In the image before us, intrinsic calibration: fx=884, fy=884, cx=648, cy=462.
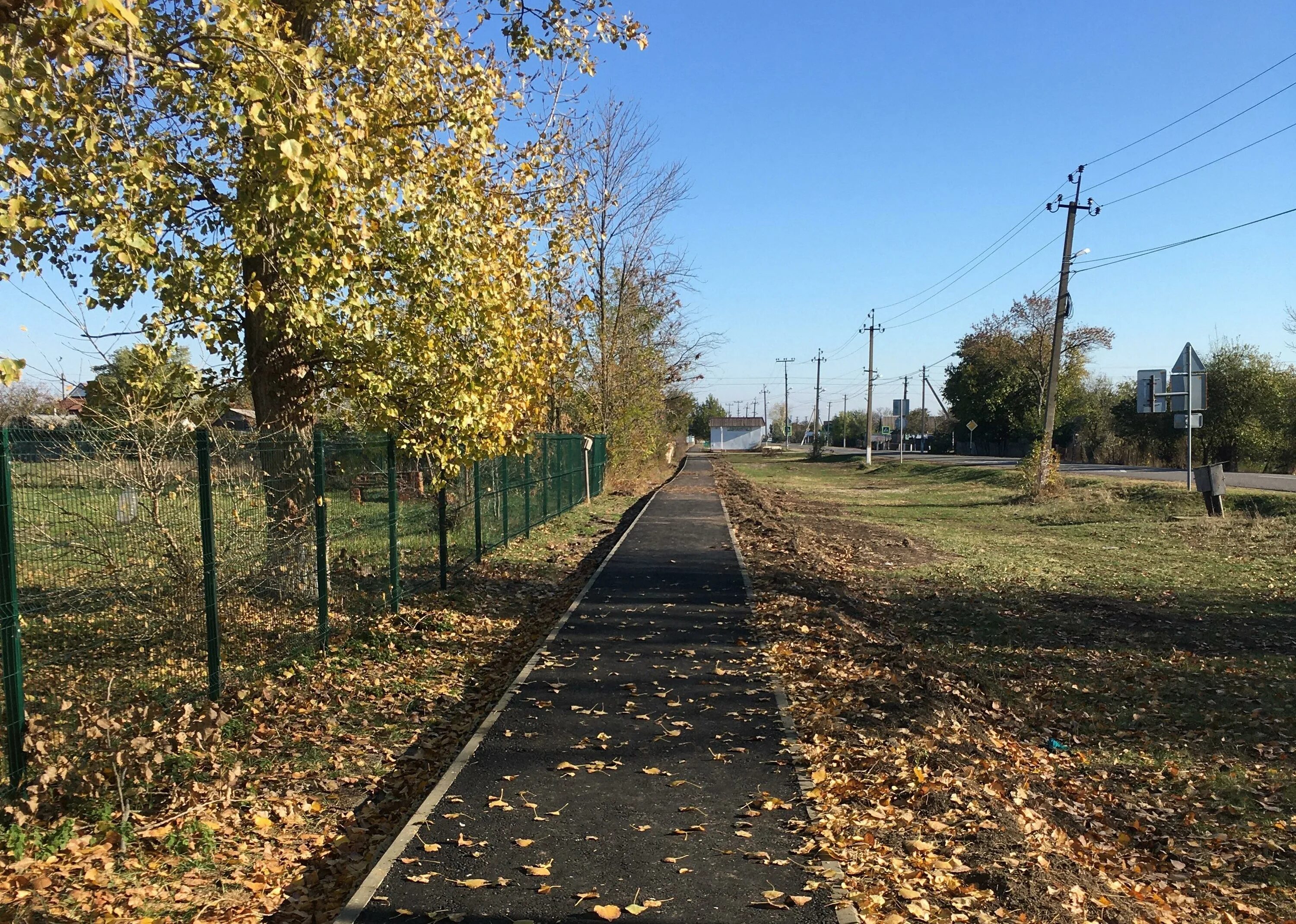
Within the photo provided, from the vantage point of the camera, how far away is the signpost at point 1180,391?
63.5ft

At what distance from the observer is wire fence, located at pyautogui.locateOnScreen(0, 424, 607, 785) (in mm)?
5141

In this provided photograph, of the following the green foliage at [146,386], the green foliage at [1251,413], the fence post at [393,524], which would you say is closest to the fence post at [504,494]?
the fence post at [393,524]

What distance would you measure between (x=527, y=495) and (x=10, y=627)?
12449mm

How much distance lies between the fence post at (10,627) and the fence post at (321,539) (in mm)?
3208

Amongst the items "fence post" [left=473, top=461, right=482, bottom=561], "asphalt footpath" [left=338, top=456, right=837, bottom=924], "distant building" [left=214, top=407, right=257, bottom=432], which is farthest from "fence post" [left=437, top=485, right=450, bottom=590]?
"asphalt footpath" [left=338, top=456, right=837, bottom=924]

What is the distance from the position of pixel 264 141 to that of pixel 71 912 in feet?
14.5

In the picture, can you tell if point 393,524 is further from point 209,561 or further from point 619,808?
point 619,808

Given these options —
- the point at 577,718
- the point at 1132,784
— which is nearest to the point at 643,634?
the point at 577,718

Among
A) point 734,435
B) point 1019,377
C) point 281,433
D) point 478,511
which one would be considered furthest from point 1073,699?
point 734,435

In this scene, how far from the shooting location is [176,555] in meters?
6.32

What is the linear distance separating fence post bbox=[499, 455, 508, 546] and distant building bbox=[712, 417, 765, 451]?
360 ft

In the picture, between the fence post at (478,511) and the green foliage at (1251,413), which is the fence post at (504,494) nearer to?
the fence post at (478,511)

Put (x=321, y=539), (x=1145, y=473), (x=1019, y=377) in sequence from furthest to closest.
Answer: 1. (x=1019, y=377)
2. (x=1145, y=473)
3. (x=321, y=539)

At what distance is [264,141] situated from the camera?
224 inches
